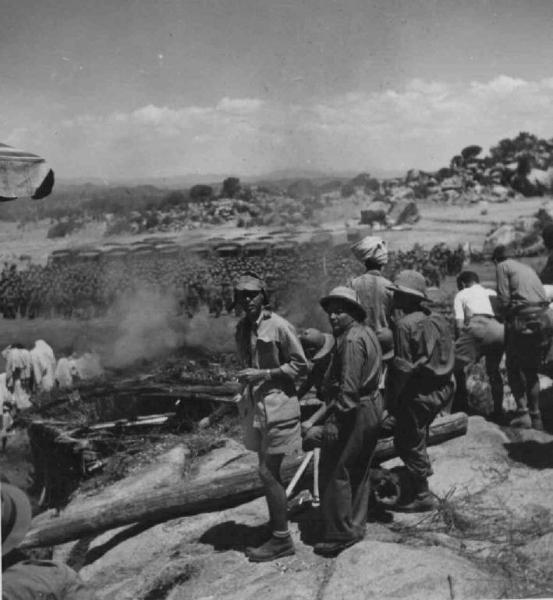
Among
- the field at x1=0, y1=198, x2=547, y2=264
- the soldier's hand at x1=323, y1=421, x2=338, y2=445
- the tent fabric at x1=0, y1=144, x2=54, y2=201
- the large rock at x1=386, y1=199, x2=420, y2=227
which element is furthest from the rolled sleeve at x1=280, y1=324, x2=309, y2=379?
the large rock at x1=386, y1=199, x2=420, y2=227

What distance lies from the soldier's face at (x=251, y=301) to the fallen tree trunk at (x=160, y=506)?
4.60 ft

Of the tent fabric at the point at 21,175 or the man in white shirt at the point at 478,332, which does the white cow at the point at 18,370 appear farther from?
the man in white shirt at the point at 478,332

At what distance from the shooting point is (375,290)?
Result: 5.44 meters

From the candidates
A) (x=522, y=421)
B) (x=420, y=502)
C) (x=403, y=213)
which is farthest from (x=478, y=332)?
(x=403, y=213)

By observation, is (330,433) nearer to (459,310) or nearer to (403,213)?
(459,310)

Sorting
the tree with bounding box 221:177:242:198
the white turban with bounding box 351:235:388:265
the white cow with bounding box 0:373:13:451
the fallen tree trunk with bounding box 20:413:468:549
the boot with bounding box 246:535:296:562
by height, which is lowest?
the boot with bounding box 246:535:296:562

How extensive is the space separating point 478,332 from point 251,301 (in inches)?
102

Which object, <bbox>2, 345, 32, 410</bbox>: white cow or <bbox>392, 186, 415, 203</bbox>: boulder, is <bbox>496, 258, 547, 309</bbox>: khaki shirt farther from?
<bbox>2, 345, 32, 410</bbox>: white cow

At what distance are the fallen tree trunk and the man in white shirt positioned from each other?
1833 mm

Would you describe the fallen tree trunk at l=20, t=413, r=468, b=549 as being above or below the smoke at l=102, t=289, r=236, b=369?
below

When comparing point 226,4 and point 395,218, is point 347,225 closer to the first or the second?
point 395,218

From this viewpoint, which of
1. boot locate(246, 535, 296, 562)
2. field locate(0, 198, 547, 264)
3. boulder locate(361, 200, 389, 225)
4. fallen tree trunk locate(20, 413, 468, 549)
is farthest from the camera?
boulder locate(361, 200, 389, 225)

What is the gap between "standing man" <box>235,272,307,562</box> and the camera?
450 cm

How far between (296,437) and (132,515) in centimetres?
142
